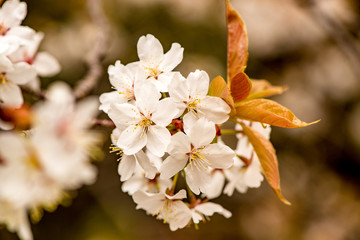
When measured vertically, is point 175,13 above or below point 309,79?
above

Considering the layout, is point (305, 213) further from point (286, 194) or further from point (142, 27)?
point (142, 27)

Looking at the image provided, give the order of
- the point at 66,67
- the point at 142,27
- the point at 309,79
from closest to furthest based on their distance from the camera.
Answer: the point at 66,67 → the point at 142,27 → the point at 309,79

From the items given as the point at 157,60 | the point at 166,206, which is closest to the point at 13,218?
the point at 166,206

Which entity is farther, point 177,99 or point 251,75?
point 251,75

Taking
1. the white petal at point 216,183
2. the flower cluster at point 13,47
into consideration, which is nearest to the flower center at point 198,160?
the white petal at point 216,183

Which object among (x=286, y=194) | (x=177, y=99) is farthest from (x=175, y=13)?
(x=177, y=99)

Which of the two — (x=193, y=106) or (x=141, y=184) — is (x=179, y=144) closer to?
(x=193, y=106)
